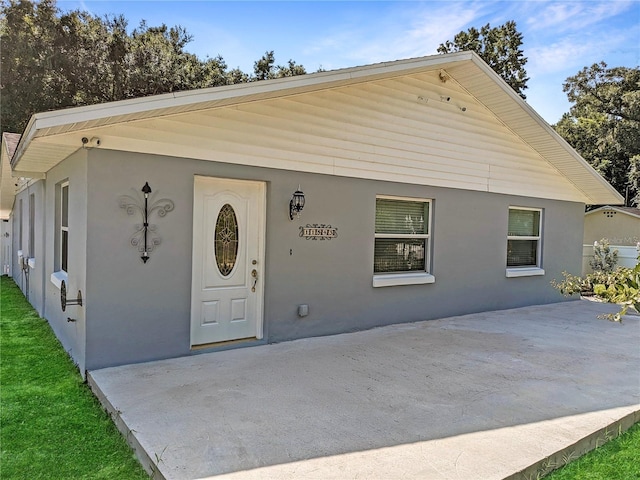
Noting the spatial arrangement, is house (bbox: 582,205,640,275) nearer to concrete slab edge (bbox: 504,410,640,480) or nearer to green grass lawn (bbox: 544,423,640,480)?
concrete slab edge (bbox: 504,410,640,480)

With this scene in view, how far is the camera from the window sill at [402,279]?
7.24 meters

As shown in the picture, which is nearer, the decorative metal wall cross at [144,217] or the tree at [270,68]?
the decorative metal wall cross at [144,217]

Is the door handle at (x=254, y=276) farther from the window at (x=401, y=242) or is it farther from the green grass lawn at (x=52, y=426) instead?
the green grass lawn at (x=52, y=426)

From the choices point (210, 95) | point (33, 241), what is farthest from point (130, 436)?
point (33, 241)

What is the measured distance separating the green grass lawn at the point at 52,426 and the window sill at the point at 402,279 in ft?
14.4

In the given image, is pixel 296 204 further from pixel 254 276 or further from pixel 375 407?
pixel 375 407

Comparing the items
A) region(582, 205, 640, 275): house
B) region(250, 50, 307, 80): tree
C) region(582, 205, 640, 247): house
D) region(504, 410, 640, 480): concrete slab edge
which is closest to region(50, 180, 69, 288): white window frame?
region(504, 410, 640, 480): concrete slab edge

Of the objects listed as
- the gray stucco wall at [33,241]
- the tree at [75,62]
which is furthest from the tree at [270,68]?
the gray stucco wall at [33,241]

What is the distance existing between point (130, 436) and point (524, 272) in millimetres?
8567

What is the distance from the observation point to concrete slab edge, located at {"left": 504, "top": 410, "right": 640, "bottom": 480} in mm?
3045

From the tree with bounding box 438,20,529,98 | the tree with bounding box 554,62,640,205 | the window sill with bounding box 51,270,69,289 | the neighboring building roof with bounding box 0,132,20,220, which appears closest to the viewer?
the window sill with bounding box 51,270,69,289

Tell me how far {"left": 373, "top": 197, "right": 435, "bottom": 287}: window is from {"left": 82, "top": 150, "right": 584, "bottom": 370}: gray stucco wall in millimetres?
178

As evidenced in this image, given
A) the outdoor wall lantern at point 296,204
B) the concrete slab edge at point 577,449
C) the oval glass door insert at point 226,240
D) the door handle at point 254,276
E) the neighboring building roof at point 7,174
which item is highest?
the neighboring building roof at point 7,174

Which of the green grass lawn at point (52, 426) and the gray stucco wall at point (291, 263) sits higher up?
the gray stucco wall at point (291, 263)
